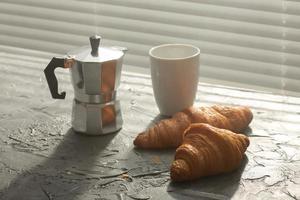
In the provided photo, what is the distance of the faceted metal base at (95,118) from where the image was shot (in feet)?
3.36

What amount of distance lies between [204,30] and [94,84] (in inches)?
27.8

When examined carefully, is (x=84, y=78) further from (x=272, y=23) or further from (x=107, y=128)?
(x=272, y=23)

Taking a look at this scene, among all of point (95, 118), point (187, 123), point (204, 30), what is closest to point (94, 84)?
point (95, 118)

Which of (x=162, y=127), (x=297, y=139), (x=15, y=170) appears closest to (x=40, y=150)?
(x=15, y=170)

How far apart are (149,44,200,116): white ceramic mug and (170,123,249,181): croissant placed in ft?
0.53

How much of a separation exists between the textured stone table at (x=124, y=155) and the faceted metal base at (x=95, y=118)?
0.6 inches

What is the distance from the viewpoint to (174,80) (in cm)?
105

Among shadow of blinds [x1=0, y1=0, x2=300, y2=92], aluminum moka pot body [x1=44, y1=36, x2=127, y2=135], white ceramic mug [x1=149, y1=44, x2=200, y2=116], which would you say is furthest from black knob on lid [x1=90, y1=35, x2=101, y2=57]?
shadow of blinds [x1=0, y1=0, x2=300, y2=92]

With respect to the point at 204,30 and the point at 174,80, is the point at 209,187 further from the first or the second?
the point at 204,30

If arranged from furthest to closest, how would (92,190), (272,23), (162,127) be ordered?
(272,23), (162,127), (92,190)

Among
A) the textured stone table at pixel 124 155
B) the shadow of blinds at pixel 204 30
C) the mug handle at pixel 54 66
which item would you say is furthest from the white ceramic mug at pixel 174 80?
the shadow of blinds at pixel 204 30

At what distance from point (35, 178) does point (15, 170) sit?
4 centimetres

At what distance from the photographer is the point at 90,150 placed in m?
0.97

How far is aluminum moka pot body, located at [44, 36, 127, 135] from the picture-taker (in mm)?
995
